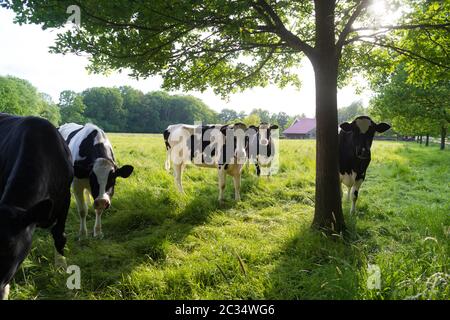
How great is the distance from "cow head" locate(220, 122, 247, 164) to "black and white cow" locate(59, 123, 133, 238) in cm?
362

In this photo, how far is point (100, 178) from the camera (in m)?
4.77

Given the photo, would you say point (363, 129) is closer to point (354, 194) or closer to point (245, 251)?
point (354, 194)

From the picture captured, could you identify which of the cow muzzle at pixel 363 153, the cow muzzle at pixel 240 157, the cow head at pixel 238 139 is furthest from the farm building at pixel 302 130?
the cow muzzle at pixel 363 153

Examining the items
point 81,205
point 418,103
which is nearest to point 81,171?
point 81,205

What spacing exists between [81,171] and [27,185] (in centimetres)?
192

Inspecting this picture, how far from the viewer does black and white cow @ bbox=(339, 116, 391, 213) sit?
21.6 ft

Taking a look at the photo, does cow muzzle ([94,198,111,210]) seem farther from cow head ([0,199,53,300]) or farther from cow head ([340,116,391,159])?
cow head ([340,116,391,159])

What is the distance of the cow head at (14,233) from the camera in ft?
7.60

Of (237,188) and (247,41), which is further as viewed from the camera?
(237,188)

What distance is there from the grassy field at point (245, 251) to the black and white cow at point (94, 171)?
553 millimetres

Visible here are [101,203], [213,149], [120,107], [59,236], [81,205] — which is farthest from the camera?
[120,107]

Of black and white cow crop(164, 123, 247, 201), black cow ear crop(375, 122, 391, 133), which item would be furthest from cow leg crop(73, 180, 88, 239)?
black cow ear crop(375, 122, 391, 133)

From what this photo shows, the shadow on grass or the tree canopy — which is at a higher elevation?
the tree canopy
